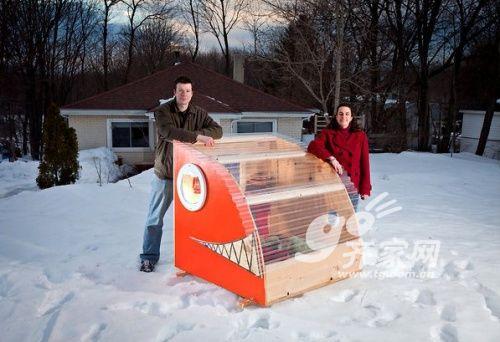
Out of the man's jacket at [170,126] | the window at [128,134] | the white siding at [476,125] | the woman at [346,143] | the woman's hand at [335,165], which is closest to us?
the man's jacket at [170,126]

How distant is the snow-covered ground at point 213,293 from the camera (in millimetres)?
2982

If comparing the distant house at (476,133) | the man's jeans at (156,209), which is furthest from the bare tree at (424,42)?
the man's jeans at (156,209)

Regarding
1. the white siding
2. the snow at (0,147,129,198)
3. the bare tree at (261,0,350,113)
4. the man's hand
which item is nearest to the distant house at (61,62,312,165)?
the snow at (0,147,129,198)

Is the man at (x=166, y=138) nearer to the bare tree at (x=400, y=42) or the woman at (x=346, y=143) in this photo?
the woman at (x=346, y=143)

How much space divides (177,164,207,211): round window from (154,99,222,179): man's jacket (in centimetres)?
27

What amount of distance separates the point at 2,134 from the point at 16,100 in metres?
3.34

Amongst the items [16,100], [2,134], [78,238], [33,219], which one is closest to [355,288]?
[78,238]

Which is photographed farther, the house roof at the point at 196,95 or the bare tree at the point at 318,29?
the bare tree at the point at 318,29

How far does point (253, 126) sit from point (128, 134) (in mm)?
5754

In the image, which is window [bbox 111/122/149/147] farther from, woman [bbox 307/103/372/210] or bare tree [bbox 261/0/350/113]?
woman [bbox 307/103/372/210]

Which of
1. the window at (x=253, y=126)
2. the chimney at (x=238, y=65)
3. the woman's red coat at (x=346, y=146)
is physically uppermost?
the chimney at (x=238, y=65)

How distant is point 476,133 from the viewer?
3008cm

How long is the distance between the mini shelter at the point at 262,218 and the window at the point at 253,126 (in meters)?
14.9

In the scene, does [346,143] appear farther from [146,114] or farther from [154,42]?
[154,42]
